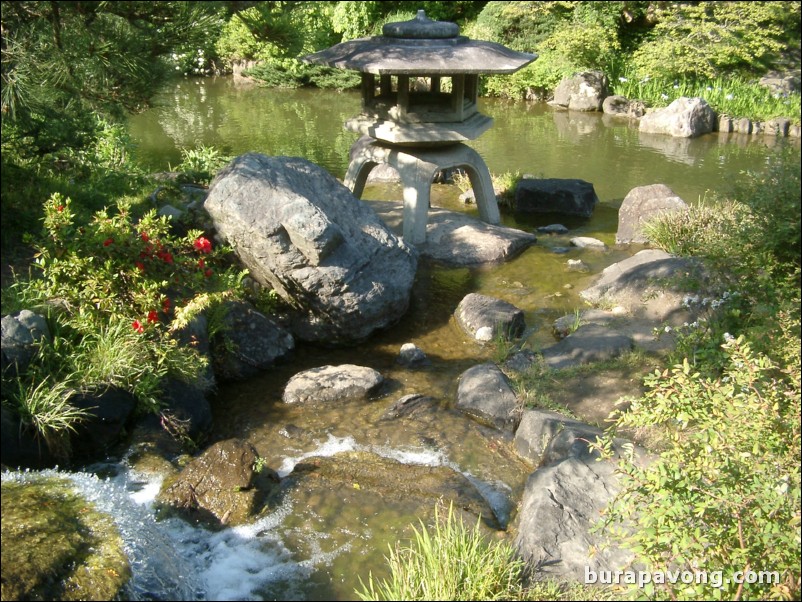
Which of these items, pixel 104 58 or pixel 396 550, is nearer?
pixel 396 550

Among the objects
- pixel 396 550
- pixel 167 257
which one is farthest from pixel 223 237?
pixel 396 550

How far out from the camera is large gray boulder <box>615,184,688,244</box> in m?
10.1

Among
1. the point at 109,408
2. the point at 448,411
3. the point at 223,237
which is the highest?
the point at 223,237

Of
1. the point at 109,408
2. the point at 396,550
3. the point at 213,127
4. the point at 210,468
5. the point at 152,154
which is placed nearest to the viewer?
the point at 396,550

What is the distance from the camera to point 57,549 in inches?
151

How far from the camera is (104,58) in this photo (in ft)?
17.4

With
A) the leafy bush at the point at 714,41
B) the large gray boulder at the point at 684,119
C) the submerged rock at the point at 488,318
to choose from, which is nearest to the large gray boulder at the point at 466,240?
the submerged rock at the point at 488,318

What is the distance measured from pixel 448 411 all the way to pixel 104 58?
12.4 ft

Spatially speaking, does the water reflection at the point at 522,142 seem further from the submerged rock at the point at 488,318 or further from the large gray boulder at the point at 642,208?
the submerged rock at the point at 488,318

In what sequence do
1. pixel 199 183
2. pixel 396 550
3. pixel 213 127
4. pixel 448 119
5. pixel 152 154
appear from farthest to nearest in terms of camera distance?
pixel 213 127 → pixel 152 154 → pixel 199 183 → pixel 448 119 → pixel 396 550

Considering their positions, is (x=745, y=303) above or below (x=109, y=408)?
above

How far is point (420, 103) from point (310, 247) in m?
3.60

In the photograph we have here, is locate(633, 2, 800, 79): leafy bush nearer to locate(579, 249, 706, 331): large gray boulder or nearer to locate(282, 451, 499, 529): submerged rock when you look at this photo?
locate(579, 249, 706, 331): large gray boulder

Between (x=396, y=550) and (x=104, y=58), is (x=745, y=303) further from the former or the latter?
(x=104, y=58)
